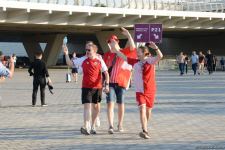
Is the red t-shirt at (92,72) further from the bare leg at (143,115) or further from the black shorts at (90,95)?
the bare leg at (143,115)

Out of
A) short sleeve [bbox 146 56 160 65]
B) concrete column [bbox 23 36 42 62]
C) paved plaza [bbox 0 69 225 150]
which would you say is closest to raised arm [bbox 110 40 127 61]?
short sleeve [bbox 146 56 160 65]

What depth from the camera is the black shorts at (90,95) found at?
30.8 feet

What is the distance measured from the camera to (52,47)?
61781 millimetres

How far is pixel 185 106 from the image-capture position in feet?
47.4

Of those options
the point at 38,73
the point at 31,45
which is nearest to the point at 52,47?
the point at 31,45

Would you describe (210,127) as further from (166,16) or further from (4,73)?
(166,16)

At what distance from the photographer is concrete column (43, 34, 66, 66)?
202 feet

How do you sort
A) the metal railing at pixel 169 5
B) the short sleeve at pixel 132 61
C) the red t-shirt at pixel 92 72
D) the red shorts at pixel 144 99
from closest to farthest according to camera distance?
the red shorts at pixel 144 99
the short sleeve at pixel 132 61
the red t-shirt at pixel 92 72
the metal railing at pixel 169 5

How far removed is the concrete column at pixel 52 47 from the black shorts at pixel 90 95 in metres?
52.3

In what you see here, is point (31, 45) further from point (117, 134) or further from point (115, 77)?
point (117, 134)

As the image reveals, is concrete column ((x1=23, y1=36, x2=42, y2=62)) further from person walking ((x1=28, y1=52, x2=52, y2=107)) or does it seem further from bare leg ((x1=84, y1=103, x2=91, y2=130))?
bare leg ((x1=84, y1=103, x2=91, y2=130))

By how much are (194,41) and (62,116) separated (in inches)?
2562

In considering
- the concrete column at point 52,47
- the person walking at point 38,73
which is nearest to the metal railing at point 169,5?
the concrete column at point 52,47

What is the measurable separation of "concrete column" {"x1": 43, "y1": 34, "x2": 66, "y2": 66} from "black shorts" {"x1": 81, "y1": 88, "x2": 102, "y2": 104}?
172ft
